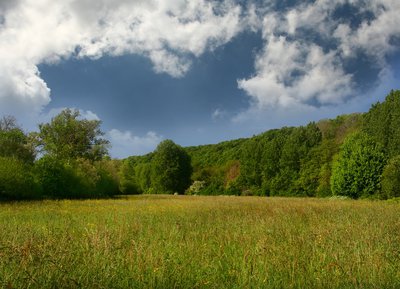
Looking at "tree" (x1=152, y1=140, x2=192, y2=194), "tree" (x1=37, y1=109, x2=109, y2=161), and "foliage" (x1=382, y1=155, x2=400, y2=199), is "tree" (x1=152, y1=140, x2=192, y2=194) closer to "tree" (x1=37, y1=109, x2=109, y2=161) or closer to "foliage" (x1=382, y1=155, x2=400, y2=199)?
"tree" (x1=37, y1=109, x2=109, y2=161)

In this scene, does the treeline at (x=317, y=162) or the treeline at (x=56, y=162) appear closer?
the treeline at (x=56, y=162)

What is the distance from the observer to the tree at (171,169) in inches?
3125

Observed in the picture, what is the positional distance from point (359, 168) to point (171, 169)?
143 ft

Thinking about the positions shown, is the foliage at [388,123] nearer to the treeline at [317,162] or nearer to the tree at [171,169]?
the treeline at [317,162]

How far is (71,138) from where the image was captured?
5556 cm

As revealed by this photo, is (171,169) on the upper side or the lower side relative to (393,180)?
upper

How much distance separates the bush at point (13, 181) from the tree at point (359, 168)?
36.0m

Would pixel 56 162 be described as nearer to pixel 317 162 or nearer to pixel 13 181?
pixel 13 181

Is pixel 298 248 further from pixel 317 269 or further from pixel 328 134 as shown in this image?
pixel 328 134

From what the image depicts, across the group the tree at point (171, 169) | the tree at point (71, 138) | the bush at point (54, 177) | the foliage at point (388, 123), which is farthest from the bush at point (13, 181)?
the tree at point (171, 169)

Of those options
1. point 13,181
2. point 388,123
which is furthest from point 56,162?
point 388,123

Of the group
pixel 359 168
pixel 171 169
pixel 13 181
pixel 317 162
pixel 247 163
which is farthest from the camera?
pixel 171 169

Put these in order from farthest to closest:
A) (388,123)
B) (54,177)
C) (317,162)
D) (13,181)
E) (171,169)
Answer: (171,169) < (317,162) < (388,123) < (54,177) < (13,181)

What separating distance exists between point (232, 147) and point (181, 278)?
98556 millimetres
